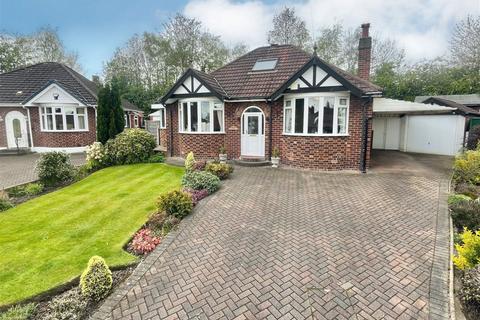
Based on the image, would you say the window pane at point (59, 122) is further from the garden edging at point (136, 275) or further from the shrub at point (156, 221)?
the garden edging at point (136, 275)

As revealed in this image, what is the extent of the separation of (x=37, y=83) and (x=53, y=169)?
50.4ft

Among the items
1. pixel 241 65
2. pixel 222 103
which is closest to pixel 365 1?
pixel 241 65

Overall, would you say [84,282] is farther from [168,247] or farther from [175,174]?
[175,174]

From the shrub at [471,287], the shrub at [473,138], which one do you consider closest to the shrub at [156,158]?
the shrub at [471,287]

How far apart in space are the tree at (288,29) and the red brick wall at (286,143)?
18.3 meters

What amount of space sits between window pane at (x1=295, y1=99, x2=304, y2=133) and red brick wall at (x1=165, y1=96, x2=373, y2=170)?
1.37 feet

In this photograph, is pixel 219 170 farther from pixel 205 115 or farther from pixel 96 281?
pixel 96 281

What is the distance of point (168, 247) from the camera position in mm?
5426

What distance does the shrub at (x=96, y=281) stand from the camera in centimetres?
399

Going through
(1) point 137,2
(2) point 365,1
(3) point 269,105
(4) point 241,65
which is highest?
(2) point 365,1

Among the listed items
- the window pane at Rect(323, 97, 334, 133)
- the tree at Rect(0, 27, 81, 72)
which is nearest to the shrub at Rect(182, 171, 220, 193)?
the window pane at Rect(323, 97, 334, 133)

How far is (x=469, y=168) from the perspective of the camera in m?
9.48

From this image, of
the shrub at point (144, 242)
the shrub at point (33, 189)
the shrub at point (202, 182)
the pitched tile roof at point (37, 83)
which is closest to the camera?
the shrub at point (144, 242)

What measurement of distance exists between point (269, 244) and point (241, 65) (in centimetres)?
1340
